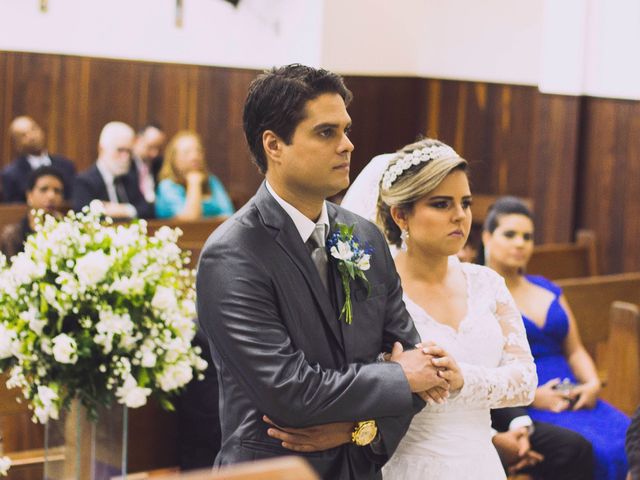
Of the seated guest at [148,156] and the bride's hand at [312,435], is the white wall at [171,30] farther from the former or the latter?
the bride's hand at [312,435]

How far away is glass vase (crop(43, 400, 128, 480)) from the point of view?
283cm

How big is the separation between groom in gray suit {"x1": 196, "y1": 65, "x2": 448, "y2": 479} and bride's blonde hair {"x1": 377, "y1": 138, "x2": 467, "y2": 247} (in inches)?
19.7

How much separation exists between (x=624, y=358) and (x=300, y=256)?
3205 millimetres

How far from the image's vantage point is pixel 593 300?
246 inches

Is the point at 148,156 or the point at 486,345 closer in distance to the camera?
the point at 486,345

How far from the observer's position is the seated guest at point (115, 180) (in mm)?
8570

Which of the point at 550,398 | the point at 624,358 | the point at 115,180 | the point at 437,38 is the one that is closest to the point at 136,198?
the point at 115,180

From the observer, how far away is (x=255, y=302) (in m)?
2.71

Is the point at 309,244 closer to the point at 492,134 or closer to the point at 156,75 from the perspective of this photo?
the point at 492,134

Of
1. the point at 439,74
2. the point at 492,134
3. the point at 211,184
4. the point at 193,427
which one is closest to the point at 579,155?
the point at 492,134

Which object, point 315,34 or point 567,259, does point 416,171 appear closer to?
point 567,259

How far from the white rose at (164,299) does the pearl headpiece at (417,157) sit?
0.88 m

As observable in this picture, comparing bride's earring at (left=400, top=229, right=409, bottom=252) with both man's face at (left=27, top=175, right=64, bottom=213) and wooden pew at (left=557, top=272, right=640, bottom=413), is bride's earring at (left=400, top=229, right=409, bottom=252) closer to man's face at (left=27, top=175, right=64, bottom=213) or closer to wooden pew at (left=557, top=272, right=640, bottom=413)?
wooden pew at (left=557, top=272, right=640, bottom=413)

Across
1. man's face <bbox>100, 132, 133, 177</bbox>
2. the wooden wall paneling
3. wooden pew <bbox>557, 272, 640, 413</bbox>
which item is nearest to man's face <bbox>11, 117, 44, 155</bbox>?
man's face <bbox>100, 132, 133, 177</bbox>
